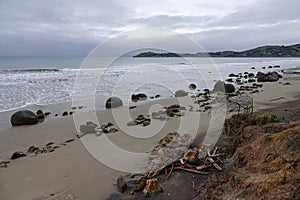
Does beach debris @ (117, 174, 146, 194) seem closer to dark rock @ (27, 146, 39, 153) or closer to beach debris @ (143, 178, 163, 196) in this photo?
beach debris @ (143, 178, 163, 196)

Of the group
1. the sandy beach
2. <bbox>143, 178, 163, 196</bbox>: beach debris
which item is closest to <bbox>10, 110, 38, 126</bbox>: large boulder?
the sandy beach

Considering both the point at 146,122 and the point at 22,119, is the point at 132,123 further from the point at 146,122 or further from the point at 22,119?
the point at 22,119

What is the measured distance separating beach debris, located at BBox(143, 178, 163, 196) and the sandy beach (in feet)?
0.72

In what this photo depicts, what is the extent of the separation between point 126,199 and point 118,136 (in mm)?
4155

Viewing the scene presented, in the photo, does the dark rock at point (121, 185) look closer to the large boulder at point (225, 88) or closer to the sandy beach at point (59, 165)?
the sandy beach at point (59, 165)

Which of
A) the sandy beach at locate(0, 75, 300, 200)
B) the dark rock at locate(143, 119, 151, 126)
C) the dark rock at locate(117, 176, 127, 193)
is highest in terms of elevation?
the dark rock at locate(117, 176, 127, 193)

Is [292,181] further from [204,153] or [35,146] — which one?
[35,146]

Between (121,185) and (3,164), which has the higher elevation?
(121,185)

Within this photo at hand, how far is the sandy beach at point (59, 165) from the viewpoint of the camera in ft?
17.9

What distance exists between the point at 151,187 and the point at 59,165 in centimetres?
281

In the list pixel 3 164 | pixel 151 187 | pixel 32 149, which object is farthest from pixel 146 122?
pixel 151 187

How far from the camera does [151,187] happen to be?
5078 millimetres

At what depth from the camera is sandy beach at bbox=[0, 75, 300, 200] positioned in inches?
214

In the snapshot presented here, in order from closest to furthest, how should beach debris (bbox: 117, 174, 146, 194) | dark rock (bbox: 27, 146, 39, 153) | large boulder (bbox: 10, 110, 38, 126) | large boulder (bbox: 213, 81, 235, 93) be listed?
beach debris (bbox: 117, 174, 146, 194) < dark rock (bbox: 27, 146, 39, 153) < large boulder (bbox: 10, 110, 38, 126) < large boulder (bbox: 213, 81, 235, 93)
